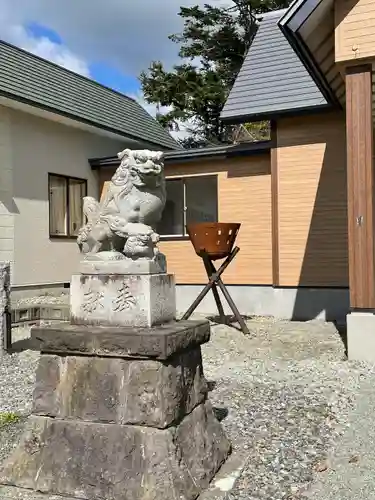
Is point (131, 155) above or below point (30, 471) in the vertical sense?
above

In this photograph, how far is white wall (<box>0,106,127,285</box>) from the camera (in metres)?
11.6

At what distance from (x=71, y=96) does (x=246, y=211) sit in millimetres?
5611

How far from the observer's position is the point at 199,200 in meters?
12.8

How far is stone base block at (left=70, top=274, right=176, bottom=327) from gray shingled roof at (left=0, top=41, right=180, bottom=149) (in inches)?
330

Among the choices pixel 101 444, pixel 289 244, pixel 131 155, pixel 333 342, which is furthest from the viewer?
pixel 289 244

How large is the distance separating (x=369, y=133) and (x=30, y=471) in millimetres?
5555

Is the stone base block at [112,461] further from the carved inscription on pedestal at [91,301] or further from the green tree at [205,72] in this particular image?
the green tree at [205,72]

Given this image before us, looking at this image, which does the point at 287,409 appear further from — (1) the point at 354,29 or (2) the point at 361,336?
(1) the point at 354,29

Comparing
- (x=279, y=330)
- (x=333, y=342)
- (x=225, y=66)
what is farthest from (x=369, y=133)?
(x=225, y=66)

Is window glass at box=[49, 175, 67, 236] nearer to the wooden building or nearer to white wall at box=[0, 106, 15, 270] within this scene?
white wall at box=[0, 106, 15, 270]

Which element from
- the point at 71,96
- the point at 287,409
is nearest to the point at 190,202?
the point at 71,96

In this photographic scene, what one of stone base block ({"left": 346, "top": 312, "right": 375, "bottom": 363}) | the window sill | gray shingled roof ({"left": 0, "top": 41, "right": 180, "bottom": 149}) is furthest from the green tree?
stone base block ({"left": 346, "top": 312, "right": 375, "bottom": 363})

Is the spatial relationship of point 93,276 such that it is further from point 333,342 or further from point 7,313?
point 333,342

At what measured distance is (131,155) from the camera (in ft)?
12.5
